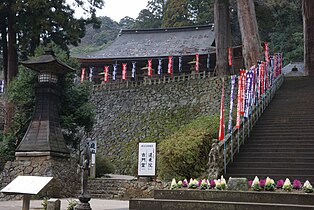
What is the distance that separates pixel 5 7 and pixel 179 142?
11.3m

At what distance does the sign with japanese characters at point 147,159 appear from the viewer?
12.6m

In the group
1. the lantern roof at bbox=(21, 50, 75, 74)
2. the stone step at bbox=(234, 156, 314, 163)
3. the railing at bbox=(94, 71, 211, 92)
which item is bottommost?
the stone step at bbox=(234, 156, 314, 163)

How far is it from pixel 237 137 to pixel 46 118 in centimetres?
620

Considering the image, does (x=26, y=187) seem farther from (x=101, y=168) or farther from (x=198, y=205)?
(x=101, y=168)

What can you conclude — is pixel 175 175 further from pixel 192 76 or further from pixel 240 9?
pixel 192 76

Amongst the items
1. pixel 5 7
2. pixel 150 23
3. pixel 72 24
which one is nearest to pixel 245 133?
pixel 72 24

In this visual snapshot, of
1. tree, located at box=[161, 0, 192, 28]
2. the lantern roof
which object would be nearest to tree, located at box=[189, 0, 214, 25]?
tree, located at box=[161, 0, 192, 28]

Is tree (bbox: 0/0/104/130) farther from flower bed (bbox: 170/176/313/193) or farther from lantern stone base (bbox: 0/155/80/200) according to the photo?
flower bed (bbox: 170/176/313/193)

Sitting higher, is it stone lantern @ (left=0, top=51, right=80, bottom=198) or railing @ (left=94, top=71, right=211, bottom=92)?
railing @ (left=94, top=71, right=211, bottom=92)

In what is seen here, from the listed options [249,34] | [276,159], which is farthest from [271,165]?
[249,34]

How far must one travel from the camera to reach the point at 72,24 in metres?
19.5

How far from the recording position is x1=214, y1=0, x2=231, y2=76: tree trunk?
22578 millimetres

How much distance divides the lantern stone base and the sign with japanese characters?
2.58m

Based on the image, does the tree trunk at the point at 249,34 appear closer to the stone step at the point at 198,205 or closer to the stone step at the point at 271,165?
the stone step at the point at 271,165
